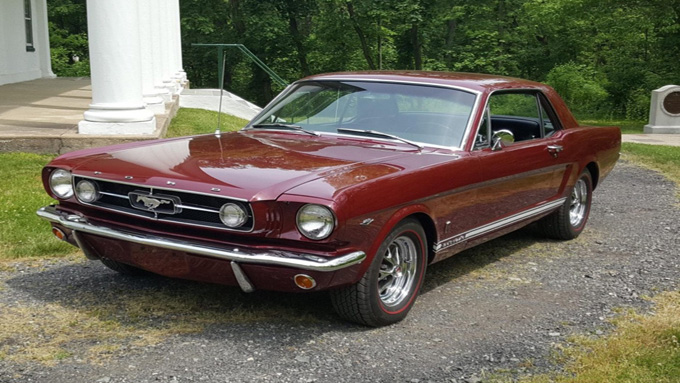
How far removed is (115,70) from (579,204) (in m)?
5.58

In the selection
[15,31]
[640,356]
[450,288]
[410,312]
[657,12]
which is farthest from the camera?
[657,12]

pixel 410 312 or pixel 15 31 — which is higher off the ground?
pixel 15 31

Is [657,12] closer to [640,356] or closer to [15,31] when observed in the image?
[15,31]

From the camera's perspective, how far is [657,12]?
2305cm

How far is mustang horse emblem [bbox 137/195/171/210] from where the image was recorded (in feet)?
13.8

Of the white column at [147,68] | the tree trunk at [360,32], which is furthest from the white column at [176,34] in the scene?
the tree trunk at [360,32]

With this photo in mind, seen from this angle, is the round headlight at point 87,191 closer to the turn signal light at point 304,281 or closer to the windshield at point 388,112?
the turn signal light at point 304,281

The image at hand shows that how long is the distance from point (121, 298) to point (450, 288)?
7.22 feet

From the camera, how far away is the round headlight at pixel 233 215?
3.94 meters

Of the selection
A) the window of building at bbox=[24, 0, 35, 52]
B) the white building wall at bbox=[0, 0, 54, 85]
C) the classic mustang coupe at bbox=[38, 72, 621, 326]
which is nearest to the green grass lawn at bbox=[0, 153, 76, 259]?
the classic mustang coupe at bbox=[38, 72, 621, 326]

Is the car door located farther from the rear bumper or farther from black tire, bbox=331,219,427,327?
the rear bumper

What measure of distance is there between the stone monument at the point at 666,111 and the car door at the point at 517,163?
574 inches

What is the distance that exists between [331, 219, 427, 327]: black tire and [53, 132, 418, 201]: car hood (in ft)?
1.41

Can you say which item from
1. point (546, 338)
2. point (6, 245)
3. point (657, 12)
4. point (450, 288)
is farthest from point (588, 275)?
point (657, 12)
